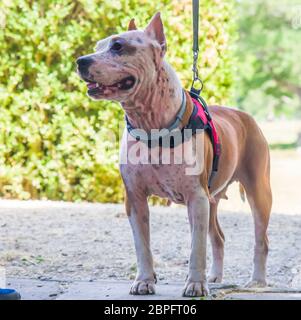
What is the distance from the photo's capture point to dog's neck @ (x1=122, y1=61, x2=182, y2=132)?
4.30 metres

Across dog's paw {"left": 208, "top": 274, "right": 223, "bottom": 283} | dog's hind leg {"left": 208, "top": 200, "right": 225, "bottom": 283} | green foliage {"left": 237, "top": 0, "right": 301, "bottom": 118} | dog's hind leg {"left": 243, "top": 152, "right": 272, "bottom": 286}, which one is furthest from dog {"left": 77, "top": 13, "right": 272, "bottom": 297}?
green foliage {"left": 237, "top": 0, "right": 301, "bottom": 118}

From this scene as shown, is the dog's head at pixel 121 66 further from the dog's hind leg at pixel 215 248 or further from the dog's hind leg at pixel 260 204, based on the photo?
the dog's hind leg at pixel 215 248

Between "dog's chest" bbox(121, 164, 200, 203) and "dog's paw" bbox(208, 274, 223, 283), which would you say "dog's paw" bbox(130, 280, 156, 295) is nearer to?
"dog's chest" bbox(121, 164, 200, 203)

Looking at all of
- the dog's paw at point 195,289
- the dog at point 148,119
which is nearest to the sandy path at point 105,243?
the dog at point 148,119

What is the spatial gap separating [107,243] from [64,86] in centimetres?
279

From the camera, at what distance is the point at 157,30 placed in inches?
173

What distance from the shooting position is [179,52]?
963cm

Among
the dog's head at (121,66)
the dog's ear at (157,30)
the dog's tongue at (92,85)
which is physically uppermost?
the dog's ear at (157,30)

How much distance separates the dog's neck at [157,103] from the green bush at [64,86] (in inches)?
198

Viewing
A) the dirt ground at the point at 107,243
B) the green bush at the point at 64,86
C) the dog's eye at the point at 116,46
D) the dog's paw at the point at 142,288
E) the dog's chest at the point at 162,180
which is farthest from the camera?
the green bush at the point at 64,86

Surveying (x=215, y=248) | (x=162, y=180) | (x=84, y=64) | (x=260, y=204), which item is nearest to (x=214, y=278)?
(x=215, y=248)

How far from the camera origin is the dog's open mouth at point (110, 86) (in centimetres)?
415
